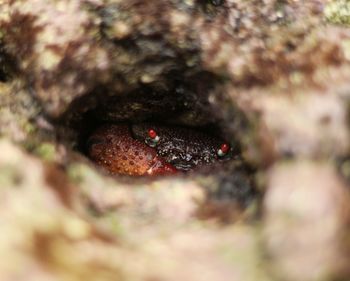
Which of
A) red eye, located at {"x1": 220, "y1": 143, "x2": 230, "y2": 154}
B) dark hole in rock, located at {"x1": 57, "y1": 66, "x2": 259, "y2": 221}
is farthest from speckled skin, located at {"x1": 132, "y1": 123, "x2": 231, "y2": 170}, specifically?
red eye, located at {"x1": 220, "y1": 143, "x2": 230, "y2": 154}

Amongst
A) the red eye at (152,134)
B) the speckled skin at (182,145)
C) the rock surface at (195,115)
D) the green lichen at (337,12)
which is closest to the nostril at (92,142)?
the rock surface at (195,115)

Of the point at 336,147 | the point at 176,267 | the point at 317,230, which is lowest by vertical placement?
the point at 176,267

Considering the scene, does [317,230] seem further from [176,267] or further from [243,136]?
[243,136]

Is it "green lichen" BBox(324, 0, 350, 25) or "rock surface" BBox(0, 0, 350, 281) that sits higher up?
"green lichen" BBox(324, 0, 350, 25)

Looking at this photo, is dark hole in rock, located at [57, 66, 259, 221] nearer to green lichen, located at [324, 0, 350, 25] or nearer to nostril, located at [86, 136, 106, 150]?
nostril, located at [86, 136, 106, 150]

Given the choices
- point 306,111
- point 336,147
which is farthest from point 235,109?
point 336,147

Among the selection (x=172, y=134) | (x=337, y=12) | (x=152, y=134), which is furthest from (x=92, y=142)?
(x=337, y=12)

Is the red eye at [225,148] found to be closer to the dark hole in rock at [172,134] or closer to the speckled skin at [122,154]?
the dark hole in rock at [172,134]
